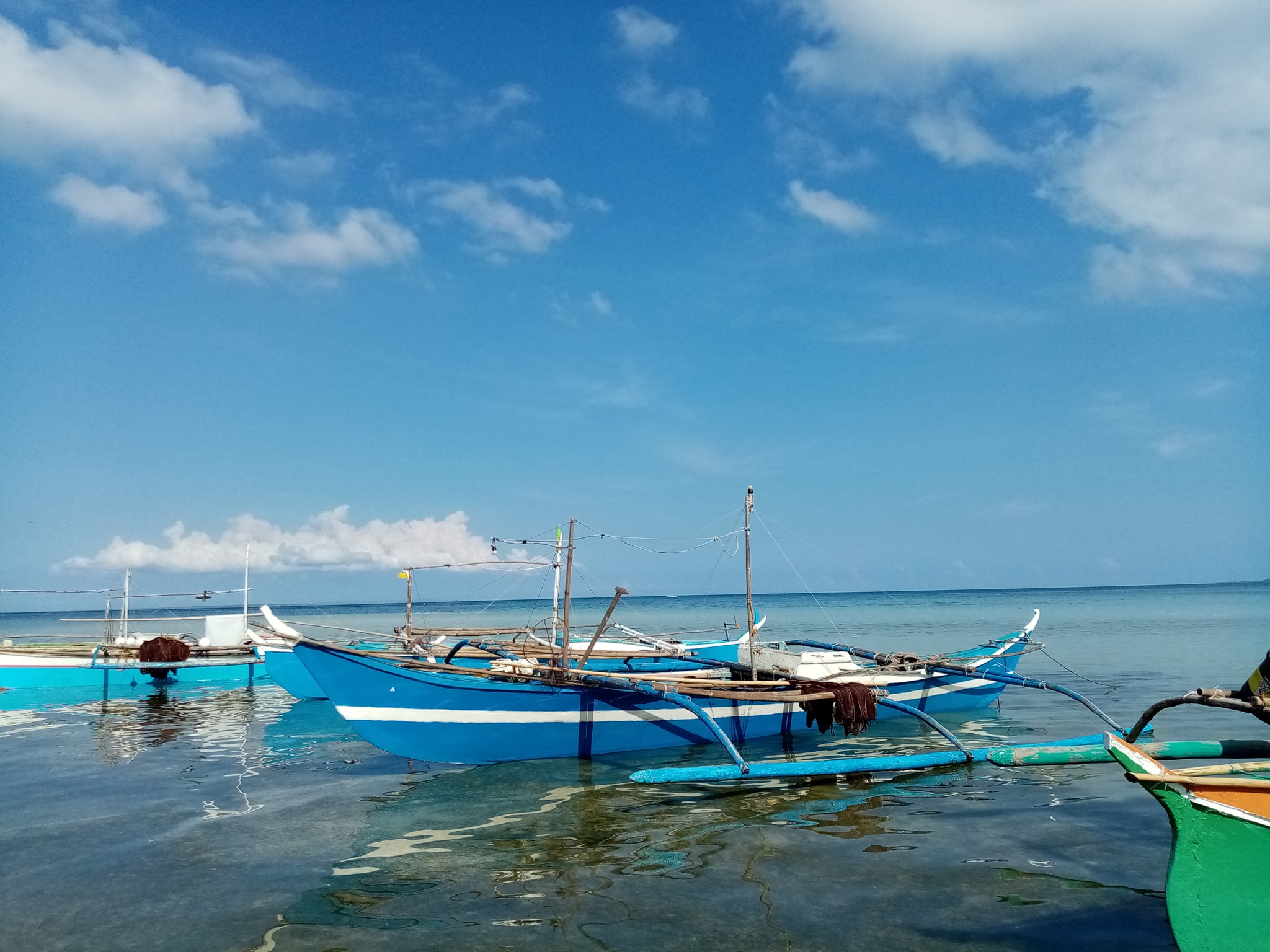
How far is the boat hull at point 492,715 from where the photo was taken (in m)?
13.4

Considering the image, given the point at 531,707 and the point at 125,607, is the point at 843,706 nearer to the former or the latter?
the point at 531,707

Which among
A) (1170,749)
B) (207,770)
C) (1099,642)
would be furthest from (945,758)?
(1099,642)

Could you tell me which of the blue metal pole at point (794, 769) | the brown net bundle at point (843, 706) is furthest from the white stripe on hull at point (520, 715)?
the blue metal pole at point (794, 769)

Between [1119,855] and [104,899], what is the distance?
1087 cm

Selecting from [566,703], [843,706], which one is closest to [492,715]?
[566,703]

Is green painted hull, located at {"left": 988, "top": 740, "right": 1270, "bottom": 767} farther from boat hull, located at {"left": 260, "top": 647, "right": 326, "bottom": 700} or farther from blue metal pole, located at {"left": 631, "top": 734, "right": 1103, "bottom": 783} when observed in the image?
boat hull, located at {"left": 260, "top": 647, "right": 326, "bottom": 700}

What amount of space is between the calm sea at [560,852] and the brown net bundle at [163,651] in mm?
9122

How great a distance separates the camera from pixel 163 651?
2770 cm

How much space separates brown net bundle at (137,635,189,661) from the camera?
27.7 meters

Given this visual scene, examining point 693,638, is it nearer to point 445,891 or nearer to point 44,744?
point 44,744

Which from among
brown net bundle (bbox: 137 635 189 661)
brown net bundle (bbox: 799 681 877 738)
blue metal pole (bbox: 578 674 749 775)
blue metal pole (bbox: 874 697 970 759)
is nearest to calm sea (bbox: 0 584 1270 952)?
blue metal pole (bbox: 874 697 970 759)

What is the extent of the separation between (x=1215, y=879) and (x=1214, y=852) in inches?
8.2

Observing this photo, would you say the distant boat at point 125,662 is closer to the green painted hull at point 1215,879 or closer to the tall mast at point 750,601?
the tall mast at point 750,601

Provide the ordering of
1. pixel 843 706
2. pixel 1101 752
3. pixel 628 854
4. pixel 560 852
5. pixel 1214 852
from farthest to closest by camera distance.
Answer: pixel 843 706 < pixel 560 852 < pixel 628 854 < pixel 1101 752 < pixel 1214 852
